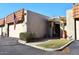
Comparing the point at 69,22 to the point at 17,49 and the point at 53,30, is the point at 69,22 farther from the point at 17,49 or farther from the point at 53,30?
the point at 17,49

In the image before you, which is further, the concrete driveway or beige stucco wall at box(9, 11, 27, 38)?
beige stucco wall at box(9, 11, 27, 38)

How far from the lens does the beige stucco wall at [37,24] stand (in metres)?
13.6

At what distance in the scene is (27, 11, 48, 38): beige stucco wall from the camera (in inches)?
537

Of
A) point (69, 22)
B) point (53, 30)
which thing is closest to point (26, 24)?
point (53, 30)

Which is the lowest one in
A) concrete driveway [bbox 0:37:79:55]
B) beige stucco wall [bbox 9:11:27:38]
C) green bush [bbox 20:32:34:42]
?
concrete driveway [bbox 0:37:79:55]

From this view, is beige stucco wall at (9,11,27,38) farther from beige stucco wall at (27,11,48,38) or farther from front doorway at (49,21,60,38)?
front doorway at (49,21,60,38)

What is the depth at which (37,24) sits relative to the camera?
14.2 m

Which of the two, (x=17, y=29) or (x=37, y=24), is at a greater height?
(x=37, y=24)

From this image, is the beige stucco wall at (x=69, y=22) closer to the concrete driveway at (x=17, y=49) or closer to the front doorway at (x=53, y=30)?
the front doorway at (x=53, y=30)

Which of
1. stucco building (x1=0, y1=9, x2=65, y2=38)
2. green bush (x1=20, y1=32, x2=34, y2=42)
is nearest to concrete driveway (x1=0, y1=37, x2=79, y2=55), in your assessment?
stucco building (x1=0, y1=9, x2=65, y2=38)

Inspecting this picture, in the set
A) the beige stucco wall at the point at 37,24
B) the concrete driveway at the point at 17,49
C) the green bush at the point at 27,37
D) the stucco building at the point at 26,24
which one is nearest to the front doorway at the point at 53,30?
the stucco building at the point at 26,24

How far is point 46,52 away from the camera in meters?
11.5
